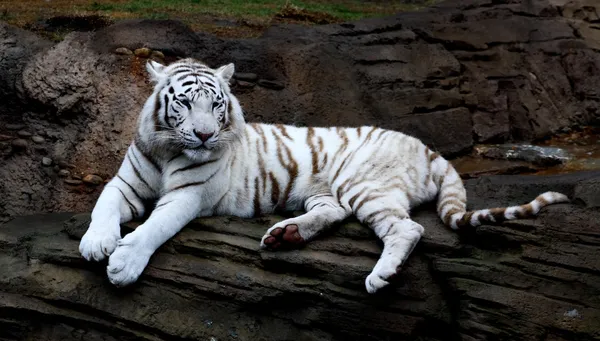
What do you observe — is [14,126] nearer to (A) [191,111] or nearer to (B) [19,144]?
(B) [19,144]

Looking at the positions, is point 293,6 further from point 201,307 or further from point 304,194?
point 201,307

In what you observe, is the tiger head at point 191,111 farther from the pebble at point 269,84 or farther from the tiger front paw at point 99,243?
the pebble at point 269,84

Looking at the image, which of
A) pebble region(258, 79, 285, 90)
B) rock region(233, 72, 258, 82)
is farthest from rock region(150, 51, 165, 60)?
pebble region(258, 79, 285, 90)

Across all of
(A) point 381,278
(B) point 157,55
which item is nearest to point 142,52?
(B) point 157,55

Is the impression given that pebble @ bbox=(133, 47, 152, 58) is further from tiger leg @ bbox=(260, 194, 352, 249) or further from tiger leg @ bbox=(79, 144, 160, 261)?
tiger leg @ bbox=(260, 194, 352, 249)

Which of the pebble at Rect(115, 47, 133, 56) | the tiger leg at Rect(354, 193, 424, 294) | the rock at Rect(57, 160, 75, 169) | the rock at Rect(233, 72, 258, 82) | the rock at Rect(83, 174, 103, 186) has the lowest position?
the rock at Rect(83, 174, 103, 186)

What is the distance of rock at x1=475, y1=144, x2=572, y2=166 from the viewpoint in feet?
19.7

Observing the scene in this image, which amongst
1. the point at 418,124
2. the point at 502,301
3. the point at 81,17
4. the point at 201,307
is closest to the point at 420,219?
the point at 502,301

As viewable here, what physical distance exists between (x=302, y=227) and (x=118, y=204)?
0.97 meters

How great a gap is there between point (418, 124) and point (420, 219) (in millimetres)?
2709

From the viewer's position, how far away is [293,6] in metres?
7.48

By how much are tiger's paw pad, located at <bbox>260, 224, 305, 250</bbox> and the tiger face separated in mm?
569

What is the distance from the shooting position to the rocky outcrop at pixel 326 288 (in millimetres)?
3283

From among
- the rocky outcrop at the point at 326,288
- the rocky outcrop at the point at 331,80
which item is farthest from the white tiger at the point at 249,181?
the rocky outcrop at the point at 331,80
